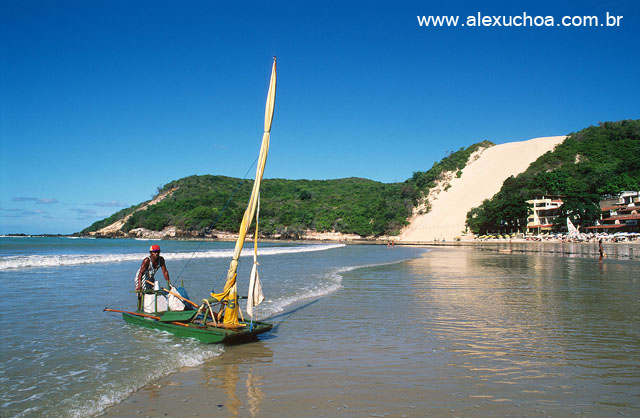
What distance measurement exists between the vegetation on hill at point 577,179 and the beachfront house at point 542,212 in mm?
1566

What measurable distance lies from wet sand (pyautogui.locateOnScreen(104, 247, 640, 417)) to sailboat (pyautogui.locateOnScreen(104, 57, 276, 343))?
0.32 meters

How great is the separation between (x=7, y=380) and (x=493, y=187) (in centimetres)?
9552

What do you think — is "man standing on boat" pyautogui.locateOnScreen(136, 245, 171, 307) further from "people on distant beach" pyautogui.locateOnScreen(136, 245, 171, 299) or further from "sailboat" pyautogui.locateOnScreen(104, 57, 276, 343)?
"sailboat" pyautogui.locateOnScreen(104, 57, 276, 343)

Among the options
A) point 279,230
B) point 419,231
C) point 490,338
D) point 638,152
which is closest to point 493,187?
point 419,231

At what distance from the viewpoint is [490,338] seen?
26.8ft

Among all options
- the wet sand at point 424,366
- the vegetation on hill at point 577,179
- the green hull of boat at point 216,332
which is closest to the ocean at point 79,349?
the green hull of boat at point 216,332

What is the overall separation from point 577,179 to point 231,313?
257 feet

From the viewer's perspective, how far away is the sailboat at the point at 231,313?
23.8 feet

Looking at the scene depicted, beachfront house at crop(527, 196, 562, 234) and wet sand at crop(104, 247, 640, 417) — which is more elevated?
beachfront house at crop(527, 196, 562, 234)

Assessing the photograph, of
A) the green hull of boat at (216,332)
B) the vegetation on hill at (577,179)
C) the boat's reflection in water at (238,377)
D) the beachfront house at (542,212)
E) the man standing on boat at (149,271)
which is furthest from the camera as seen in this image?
the beachfront house at (542,212)

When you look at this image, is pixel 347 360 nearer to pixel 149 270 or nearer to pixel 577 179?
pixel 149 270

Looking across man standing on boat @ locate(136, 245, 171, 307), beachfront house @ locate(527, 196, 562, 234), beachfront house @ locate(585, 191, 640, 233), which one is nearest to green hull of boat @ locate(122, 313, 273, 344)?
man standing on boat @ locate(136, 245, 171, 307)

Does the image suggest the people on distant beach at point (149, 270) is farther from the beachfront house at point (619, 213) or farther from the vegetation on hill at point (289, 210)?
the vegetation on hill at point (289, 210)

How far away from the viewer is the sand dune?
3462 inches
